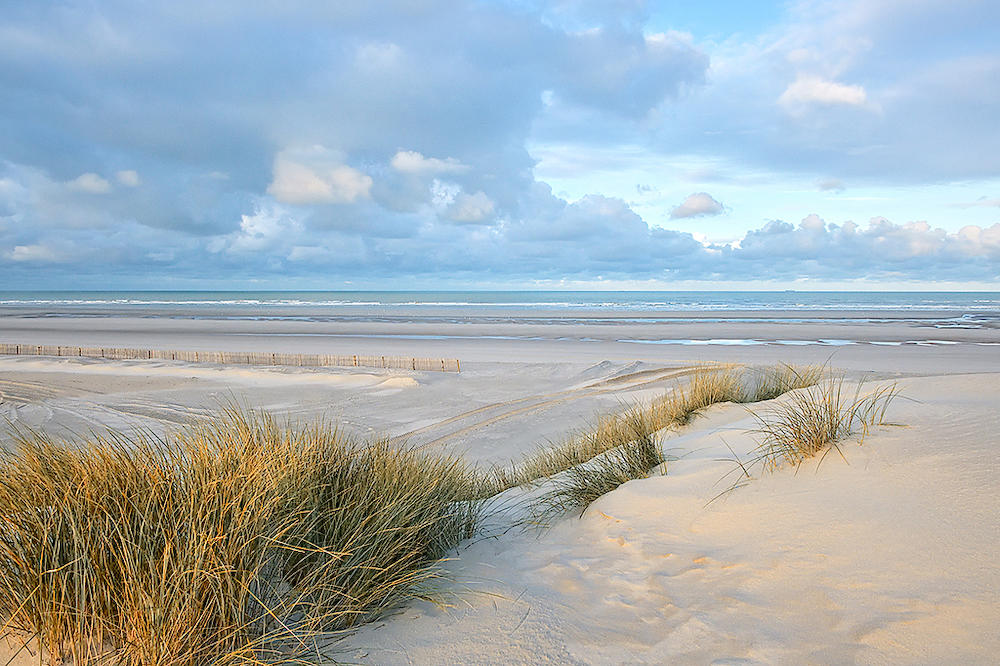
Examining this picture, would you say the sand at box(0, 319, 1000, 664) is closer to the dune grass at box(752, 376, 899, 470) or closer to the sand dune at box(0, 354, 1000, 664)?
the sand dune at box(0, 354, 1000, 664)

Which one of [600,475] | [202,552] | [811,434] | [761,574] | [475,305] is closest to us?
[202,552]

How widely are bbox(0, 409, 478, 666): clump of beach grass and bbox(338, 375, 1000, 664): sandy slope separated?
0.30 meters

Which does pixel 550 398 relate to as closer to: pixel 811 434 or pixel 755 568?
pixel 811 434

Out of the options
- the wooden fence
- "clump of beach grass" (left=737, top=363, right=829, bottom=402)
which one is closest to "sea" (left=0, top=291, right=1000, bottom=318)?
the wooden fence

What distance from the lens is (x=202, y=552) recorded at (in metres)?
2.67

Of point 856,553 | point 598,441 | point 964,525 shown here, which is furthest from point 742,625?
point 598,441

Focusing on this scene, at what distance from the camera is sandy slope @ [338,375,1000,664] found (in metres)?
2.77

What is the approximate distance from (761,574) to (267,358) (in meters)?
16.7

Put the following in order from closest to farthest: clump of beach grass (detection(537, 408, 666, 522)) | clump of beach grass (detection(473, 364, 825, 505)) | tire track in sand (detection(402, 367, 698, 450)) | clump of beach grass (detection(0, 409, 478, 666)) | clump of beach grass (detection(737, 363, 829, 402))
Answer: clump of beach grass (detection(0, 409, 478, 666)) < clump of beach grass (detection(537, 408, 666, 522)) < clump of beach grass (detection(473, 364, 825, 505)) < clump of beach grass (detection(737, 363, 829, 402)) < tire track in sand (detection(402, 367, 698, 450))

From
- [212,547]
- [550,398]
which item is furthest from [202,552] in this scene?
[550,398]

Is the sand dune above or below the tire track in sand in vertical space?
above

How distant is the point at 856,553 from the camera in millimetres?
3340

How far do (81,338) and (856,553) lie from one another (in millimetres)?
33249

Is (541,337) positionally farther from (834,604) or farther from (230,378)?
(834,604)
